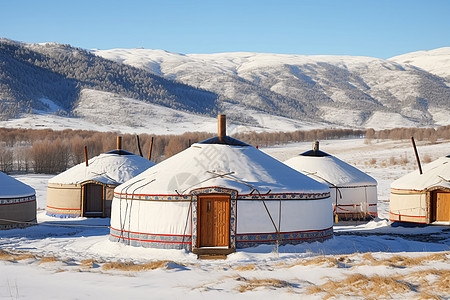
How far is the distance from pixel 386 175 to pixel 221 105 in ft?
310

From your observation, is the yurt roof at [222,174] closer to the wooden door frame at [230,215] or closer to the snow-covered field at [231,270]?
the wooden door frame at [230,215]

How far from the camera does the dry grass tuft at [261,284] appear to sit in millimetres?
8750

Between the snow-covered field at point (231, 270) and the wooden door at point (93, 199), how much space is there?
15.6ft

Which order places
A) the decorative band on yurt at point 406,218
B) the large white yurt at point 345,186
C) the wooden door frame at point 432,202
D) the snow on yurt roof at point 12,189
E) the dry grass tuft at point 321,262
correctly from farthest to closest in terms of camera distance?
the large white yurt at point 345,186 < the decorative band on yurt at point 406,218 < the wooden door frame at point 432,202 < the snow on yurt roof at point 12,189 < the dry grass tuft at point 321,262

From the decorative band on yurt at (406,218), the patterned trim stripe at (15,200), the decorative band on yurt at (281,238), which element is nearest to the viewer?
the decorative band on yurt at (281,238)

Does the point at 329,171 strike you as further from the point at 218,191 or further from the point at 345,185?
the point at 218,191

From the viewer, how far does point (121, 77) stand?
133625 millimetres

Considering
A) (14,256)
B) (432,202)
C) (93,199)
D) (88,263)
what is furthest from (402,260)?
(93,199)

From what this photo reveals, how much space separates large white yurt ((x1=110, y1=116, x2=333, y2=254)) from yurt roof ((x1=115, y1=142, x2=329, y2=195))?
2 centimetres

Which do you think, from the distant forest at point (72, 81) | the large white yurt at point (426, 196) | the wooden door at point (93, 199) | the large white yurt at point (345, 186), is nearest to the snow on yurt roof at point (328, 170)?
the large white yurt at point (345, 186)

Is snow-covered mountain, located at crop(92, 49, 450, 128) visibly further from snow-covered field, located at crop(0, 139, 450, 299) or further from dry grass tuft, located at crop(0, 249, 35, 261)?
dry grass tuft, located at crop(0, 249, 35, 261)

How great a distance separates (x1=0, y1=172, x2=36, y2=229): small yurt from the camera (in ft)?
56.0

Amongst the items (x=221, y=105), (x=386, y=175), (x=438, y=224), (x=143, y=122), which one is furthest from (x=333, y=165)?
(x=221, y=105)

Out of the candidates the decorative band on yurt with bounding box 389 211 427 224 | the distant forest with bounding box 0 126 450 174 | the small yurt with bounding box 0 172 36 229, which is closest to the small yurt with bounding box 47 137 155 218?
the small yurt with bounding box 0 172 36 229
